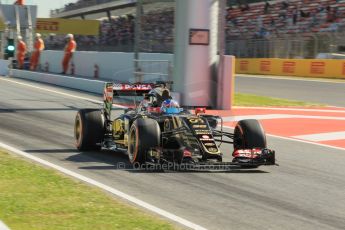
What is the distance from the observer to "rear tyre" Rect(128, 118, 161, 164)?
8.07 metres

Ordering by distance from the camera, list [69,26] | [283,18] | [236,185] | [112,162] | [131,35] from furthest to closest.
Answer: [69,26], [131,35], [283,18], [112,162], [236,185]

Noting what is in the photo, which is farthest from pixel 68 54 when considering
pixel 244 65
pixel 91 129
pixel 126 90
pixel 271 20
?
pixel 91 129

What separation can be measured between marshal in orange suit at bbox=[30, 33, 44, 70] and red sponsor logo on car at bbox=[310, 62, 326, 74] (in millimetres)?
13707

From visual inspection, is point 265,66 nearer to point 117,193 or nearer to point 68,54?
point 68,54

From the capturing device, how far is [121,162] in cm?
874

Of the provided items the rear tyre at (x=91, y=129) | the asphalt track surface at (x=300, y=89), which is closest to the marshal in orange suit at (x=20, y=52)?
the asphalt track surface at (x=300, y=89)

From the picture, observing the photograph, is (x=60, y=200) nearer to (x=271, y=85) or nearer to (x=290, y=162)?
(x=290, y=162)

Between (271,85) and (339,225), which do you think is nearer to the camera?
(339,225)

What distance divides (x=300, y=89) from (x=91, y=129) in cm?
1727

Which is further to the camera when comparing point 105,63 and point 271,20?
point 271,20

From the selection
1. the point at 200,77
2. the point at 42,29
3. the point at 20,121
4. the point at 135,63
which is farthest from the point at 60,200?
the point at 42,29

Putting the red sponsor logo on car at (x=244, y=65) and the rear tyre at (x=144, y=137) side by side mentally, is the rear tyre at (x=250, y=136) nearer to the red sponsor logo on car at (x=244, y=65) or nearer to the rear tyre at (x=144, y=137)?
the rear tyre at (x=144, y=137)

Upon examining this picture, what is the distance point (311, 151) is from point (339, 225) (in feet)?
15.9

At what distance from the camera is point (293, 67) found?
34.7m
